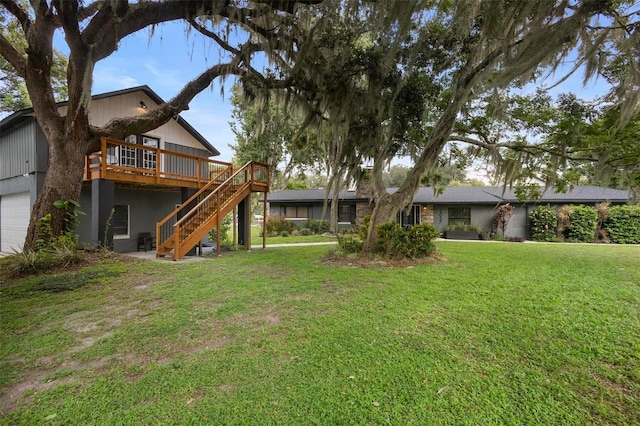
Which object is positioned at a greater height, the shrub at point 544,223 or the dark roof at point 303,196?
the dark roof at point 303,196

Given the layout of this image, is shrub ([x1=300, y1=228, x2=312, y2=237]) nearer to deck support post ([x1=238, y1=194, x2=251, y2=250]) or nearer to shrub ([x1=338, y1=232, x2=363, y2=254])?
deck support post ([x1=238, y1=194, x2=251, y2=250])

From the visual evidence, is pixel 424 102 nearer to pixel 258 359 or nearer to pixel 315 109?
pixel 315 109

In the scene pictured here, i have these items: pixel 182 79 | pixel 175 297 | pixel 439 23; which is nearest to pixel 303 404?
pixel 175 297

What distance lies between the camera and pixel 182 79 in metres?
8.67

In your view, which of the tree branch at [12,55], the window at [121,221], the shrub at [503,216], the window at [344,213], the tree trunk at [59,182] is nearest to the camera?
the tree trunk at [59,182]

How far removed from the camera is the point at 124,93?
10.3 m

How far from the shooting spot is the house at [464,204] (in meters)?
15.2

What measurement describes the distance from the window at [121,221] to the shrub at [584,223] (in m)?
19.4

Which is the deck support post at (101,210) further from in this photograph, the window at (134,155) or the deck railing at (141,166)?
the window at (134,155)

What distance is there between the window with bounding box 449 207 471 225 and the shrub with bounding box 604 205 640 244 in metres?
5.99

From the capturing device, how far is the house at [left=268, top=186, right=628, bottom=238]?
50.0ft

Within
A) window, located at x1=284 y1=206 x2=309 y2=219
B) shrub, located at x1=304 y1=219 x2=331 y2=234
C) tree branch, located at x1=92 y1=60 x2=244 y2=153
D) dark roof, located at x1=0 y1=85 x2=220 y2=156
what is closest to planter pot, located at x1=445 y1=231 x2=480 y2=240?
shrub, located at x1=304 y1=219 x2=331 y2=234

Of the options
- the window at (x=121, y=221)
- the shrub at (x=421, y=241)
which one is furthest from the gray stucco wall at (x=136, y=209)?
the shrub at (x=421, y=241)

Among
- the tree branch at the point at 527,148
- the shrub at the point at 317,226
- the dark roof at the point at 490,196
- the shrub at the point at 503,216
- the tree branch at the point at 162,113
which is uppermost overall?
the tree branch at the point at 162,113
